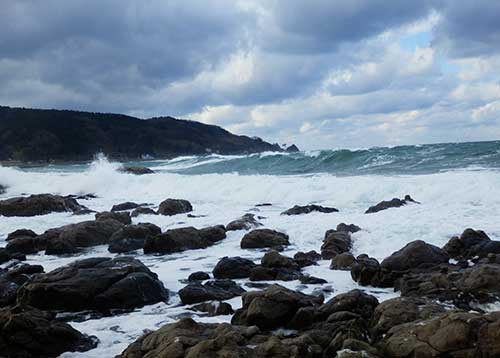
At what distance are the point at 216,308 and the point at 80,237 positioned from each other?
7.27 m

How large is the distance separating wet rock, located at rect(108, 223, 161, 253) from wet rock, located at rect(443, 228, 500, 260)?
708 cm

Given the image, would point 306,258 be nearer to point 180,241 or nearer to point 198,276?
point 198,276

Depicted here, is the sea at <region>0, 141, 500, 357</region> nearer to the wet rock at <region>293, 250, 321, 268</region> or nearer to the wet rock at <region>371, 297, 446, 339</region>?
the wet rock at <region>293, 250, 321, 268</region>

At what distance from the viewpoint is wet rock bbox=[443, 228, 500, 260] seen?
9859 mm

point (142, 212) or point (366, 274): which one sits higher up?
point (142, 212)

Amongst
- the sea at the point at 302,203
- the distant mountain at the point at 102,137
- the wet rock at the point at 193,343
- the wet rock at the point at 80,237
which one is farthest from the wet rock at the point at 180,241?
the distant mountain at the point at 102,137

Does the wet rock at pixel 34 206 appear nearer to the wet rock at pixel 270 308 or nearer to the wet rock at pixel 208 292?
the wet rock at pixel 208 292

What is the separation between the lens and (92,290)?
8242 millimetres

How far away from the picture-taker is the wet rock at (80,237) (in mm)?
13031

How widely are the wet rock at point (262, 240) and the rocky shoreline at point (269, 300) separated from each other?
27mm

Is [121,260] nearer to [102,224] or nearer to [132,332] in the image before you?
[132,332]

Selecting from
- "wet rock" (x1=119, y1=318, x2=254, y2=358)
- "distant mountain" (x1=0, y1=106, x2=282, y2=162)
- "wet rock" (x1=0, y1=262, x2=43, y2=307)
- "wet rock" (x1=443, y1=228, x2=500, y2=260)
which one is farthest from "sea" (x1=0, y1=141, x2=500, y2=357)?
"distant mountain" (x1=0, y1=106, x2=282, y2=162)

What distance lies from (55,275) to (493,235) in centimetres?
914

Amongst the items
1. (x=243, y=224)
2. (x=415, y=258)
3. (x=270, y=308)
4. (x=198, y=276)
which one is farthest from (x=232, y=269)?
(x=243, y=224)
